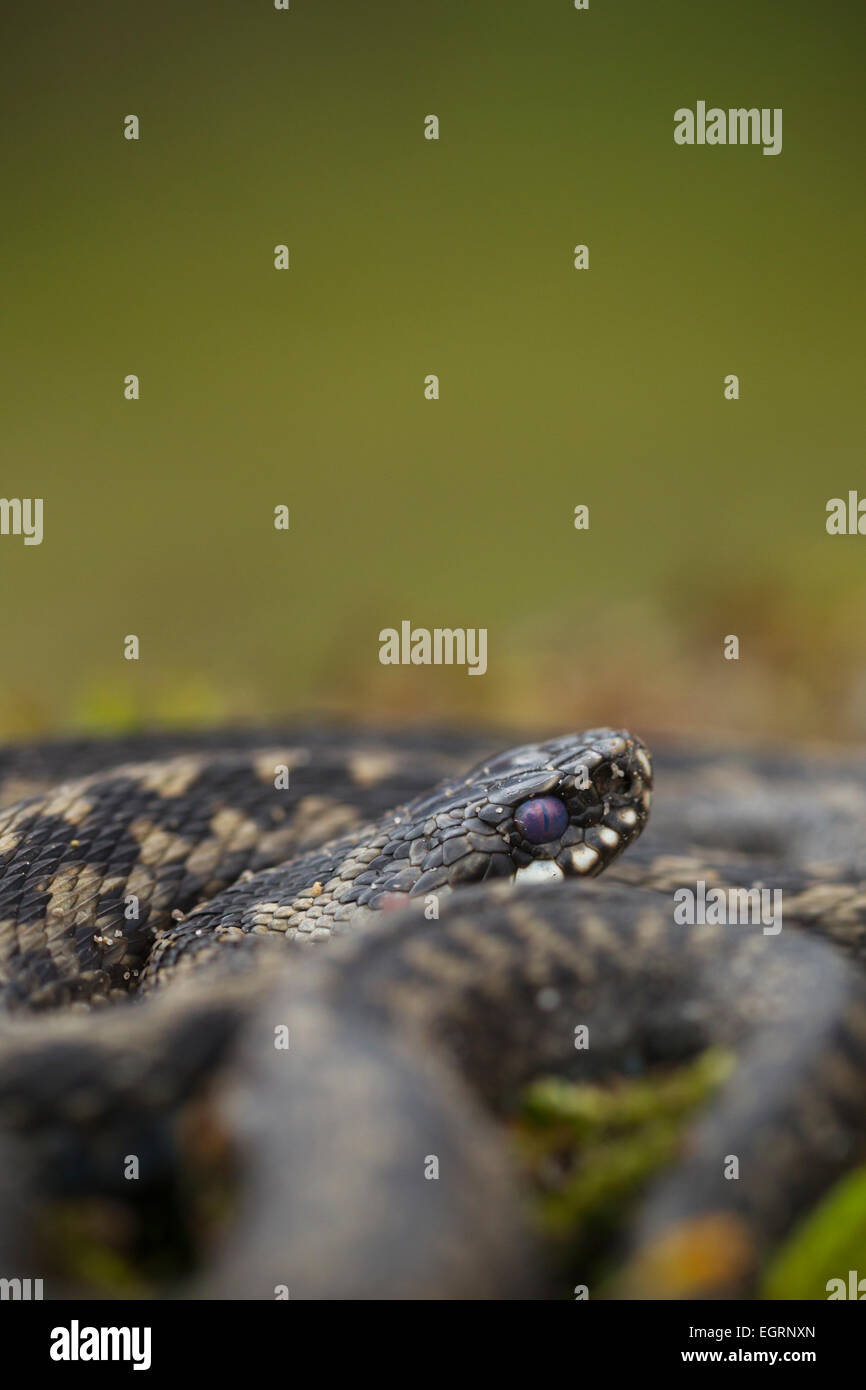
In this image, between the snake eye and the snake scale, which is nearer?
the snake scale

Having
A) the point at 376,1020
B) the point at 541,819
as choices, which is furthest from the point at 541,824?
the point at 376,1020

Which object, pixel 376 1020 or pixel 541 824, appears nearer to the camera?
pixel 376 1020

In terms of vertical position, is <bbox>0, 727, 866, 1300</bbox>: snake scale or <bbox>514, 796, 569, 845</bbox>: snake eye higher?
<bbox>514, 796, 569, 845</bbox>: snake eye

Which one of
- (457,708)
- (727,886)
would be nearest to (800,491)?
(457,708)

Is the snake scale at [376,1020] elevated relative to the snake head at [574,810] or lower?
lower

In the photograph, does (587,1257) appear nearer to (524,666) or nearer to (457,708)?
(457,708)

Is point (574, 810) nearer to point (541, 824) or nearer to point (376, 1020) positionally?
point (541, 824)
